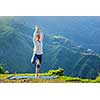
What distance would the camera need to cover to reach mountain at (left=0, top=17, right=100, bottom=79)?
185 inches

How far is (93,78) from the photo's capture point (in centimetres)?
468

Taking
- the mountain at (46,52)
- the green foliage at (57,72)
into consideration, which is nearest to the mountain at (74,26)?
the mountain at (46,52)

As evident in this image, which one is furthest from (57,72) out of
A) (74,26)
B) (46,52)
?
(74,26)

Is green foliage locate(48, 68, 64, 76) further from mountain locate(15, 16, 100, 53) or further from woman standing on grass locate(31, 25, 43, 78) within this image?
mountain locate(15, 16, 100, 53)

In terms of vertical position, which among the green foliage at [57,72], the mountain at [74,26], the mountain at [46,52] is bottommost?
the green foliage at [57,72]

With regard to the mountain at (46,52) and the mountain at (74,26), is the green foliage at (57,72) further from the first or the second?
the mountain at (74,26)

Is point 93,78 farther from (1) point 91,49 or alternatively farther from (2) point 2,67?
(2) point 2,67

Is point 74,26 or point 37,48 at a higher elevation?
point 74,26

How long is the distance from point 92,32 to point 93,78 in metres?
0.54

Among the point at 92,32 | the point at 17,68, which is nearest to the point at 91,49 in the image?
the point at 92,32

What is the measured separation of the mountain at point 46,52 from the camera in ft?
15.4

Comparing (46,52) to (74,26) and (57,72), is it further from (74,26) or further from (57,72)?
(74,26)

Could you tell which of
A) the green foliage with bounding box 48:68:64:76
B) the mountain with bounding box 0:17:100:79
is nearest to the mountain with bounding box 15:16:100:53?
the mountain with bounding box 0:17:100:79

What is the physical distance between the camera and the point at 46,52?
4738 millimetres
